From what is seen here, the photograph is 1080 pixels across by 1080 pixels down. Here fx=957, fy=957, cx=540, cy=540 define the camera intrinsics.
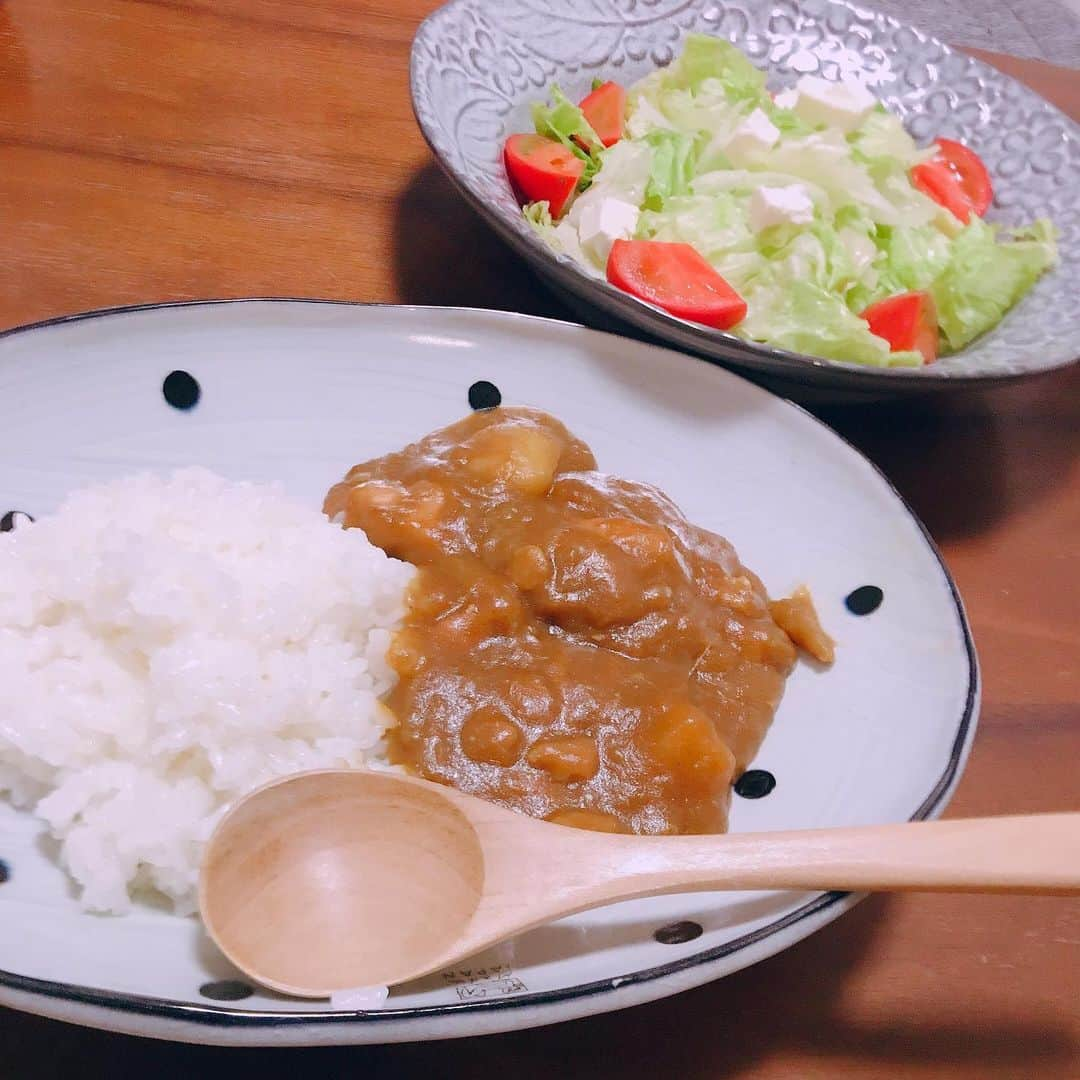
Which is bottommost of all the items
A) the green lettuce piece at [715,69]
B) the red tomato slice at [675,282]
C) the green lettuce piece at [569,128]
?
the red tomato slice at [675,282]

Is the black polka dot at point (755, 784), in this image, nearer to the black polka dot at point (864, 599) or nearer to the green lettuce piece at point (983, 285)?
the black polka dot at point (864, 599)

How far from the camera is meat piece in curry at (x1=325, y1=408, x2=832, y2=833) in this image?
1.60 metres

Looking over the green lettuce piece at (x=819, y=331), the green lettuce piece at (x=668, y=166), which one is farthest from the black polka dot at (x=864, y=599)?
the green lettuce piece at (x=668, y=166)

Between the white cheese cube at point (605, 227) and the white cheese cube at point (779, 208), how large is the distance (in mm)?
389

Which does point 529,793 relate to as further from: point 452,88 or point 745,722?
point 452,88

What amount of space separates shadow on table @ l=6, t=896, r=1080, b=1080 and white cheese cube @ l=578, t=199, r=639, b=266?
5.99 feet

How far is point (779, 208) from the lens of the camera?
2.76m

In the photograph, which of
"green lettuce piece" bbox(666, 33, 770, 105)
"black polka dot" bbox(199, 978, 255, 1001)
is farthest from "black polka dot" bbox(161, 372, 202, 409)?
"green lettuce piece" bbox(666, 33, 770, 105)

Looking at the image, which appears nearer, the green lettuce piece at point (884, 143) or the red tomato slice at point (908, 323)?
the red tomato slice at point (908, 323)

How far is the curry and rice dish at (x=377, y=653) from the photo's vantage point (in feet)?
5.06

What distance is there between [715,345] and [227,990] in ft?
5.23

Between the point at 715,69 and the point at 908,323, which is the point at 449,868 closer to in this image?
the point at 908,323

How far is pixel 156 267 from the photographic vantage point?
8.31 ft

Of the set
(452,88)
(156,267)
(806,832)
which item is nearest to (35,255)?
(156,267)
